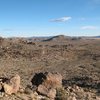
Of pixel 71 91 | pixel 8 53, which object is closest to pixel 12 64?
pixel 8 53

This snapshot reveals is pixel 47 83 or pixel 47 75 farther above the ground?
pixel 47 75

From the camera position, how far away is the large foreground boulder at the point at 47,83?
15047 millimetres

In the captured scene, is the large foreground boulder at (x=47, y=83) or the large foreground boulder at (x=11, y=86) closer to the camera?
the large foreground boulder at (x=11, y=86)

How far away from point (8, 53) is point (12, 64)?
26.3ft

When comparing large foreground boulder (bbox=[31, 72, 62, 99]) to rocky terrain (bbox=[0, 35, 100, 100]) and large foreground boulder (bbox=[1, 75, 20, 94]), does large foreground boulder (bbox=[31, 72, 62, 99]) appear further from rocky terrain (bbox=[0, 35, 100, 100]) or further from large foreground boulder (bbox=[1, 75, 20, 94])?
large foreground boulder (bbox=[1, 75, 20, 94])

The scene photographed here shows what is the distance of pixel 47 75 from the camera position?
16.3 metres

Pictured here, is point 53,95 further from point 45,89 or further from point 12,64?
point 12,64

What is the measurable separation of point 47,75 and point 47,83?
0.51 m

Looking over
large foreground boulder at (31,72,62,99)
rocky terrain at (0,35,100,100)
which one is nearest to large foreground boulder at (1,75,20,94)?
rocky terrain at (0,35,100,100)

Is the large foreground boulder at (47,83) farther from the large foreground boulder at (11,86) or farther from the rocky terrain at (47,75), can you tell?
the large foreground boulder at (11,86)

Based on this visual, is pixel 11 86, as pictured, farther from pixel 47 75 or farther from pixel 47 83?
pixel 47 75

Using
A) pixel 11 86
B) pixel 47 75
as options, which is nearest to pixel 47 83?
pixel 47 75

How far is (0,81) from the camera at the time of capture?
14.3 meters

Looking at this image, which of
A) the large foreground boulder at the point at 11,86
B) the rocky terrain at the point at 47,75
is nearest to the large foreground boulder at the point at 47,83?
the rocky terrain at the point at 47,75
